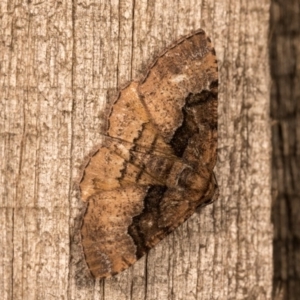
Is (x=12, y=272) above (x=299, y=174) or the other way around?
the other way around

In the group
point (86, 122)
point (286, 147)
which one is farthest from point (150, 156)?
point (286, 147)

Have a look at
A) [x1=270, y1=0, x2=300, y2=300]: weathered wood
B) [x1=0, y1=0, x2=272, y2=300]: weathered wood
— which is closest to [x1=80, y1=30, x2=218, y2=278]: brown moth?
[x1=0, y1=0, x2=272, y2=300]: weathered wood

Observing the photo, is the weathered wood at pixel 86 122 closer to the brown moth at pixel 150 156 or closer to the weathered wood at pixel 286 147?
the brown moth at pixel 150 156

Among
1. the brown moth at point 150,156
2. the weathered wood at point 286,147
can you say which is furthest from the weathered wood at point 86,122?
the weathered wood at point 286,147

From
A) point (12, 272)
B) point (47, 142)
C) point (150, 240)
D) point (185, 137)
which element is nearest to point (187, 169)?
point (185, 137)

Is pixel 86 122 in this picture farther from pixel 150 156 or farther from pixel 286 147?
pixel 286 147

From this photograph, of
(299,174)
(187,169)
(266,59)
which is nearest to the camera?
(187,169)

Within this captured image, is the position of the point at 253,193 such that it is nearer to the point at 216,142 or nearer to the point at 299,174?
the point at 216,142
